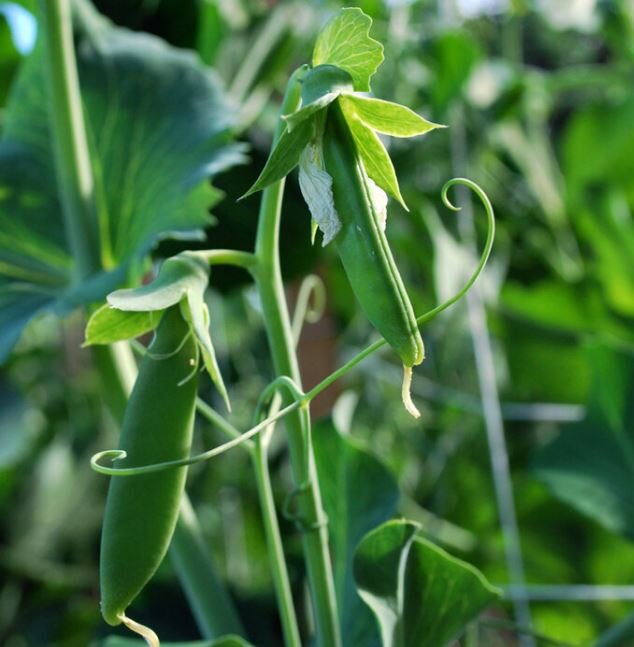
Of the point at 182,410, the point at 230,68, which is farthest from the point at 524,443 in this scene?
the point at 182,410

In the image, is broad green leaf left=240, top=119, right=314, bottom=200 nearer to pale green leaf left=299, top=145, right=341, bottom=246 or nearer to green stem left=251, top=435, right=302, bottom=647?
pale green leaf left=299, top=145, right=341, bottom=246

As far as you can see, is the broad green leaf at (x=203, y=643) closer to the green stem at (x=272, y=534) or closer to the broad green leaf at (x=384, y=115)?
the green stem at (x=272, y=534)

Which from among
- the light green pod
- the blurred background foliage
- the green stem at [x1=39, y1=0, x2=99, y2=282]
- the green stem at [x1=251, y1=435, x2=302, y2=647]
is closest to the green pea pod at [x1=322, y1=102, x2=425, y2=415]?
the light green pod

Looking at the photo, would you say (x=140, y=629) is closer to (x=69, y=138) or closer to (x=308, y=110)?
(x=308, y=110)

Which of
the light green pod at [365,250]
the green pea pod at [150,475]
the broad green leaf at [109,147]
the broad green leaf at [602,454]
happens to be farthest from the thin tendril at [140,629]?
the broad green leaf at [602,454]

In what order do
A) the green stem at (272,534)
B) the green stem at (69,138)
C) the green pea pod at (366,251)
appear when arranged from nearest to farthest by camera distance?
the green pea pod at (366,251), the green stem at (272,534), the green stem at (69,138)
